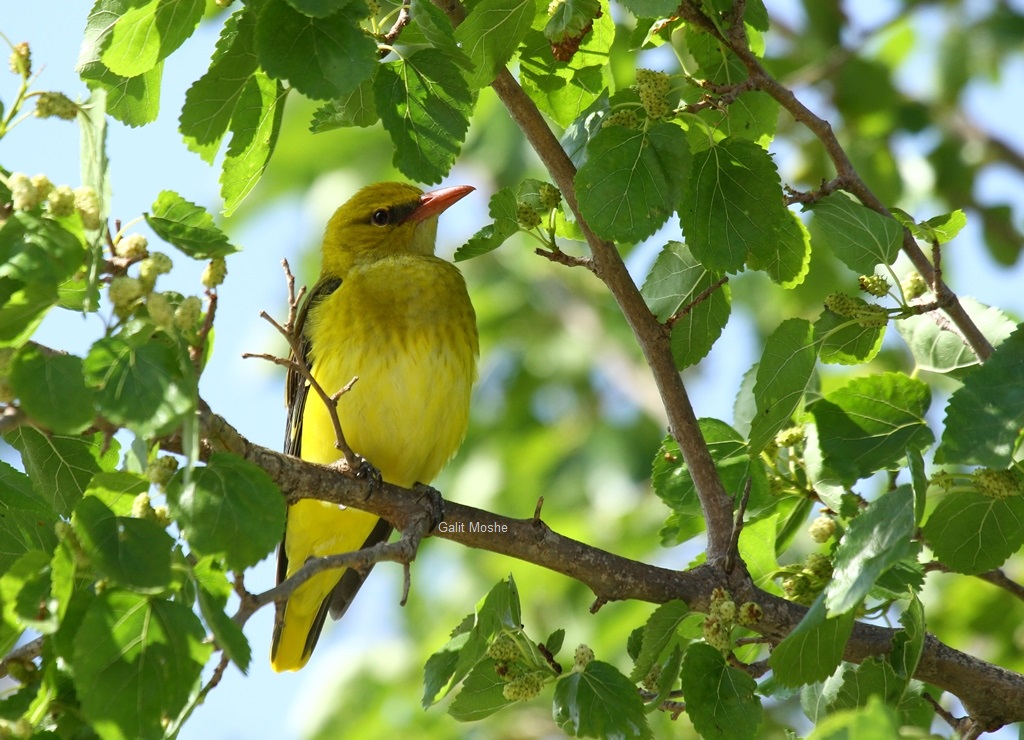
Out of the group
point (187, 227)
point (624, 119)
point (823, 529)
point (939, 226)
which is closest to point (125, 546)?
point (187, 227)

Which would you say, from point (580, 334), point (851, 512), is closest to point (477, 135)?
point (580, 334)

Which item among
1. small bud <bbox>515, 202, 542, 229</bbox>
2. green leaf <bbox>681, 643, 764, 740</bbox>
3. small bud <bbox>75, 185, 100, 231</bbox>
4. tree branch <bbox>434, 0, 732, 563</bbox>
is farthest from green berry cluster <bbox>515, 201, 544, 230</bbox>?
small bud <bbox>75, 185, 100, 231</bbox>

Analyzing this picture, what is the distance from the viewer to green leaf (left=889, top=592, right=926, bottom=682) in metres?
2.99

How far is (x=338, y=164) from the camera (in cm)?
773

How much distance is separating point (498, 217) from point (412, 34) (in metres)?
0.55

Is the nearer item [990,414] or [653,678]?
[990,414]

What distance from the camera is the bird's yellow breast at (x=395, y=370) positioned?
483 cm

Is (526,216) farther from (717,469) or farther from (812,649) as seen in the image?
(812,649)

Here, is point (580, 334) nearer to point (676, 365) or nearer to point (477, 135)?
point (477, 135)

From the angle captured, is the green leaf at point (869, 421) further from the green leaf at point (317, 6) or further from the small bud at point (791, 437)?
the green leaf at point (317, 6)

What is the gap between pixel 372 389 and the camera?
15.8ft

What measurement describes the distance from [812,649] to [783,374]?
2.36 ft

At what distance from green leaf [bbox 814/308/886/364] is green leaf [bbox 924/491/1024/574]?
1.42 feet

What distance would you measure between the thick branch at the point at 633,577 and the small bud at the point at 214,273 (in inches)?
25.5
